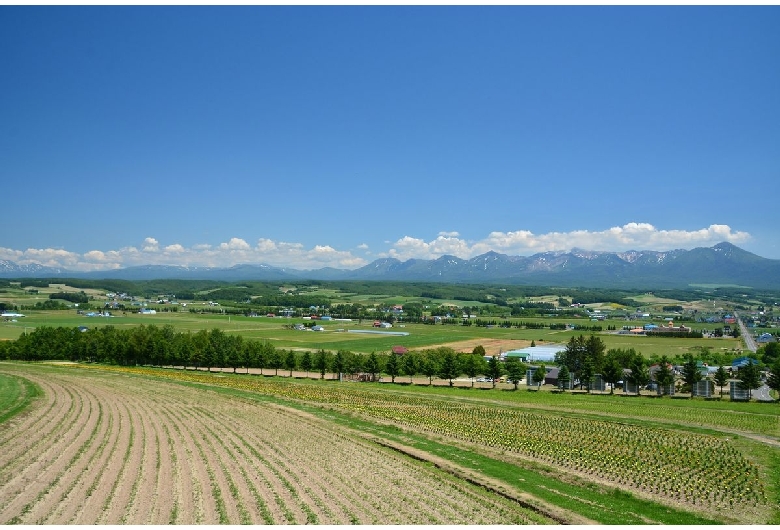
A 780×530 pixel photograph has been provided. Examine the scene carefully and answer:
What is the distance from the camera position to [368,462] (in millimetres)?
23109

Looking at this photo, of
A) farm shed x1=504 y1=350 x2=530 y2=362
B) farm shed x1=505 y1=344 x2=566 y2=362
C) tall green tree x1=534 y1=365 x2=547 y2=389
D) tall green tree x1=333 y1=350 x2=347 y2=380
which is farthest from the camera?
farm shed x1=505 y1=344 x2=566 y2=362

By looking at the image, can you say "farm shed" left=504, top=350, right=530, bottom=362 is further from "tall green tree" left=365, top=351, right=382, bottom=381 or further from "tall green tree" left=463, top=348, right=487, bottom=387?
"tall green tree" left=365, top=351, right=382, bottom=381

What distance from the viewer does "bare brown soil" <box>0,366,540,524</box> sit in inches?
639

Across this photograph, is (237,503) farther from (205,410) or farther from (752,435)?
(752,435)

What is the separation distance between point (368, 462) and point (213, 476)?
21.1 feet

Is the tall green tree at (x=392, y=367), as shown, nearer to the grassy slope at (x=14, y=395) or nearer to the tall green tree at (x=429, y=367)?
the tall green tree at (x=429, y=367)

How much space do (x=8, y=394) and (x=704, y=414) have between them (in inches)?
2034

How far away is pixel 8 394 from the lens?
38969 mm

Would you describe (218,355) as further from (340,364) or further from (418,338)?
(418,338)

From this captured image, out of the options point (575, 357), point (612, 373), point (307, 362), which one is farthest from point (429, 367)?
point (575, 357)

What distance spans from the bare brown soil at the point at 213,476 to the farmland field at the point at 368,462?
0.08 meters

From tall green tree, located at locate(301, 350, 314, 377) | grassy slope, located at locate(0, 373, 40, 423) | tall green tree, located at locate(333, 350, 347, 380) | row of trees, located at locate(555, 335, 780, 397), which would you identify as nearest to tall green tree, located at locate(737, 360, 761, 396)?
row of trees, located at locate(555, 335, 780, 397)

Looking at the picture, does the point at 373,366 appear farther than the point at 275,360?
No

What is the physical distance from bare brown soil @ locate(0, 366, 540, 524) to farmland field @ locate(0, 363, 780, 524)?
78mm
